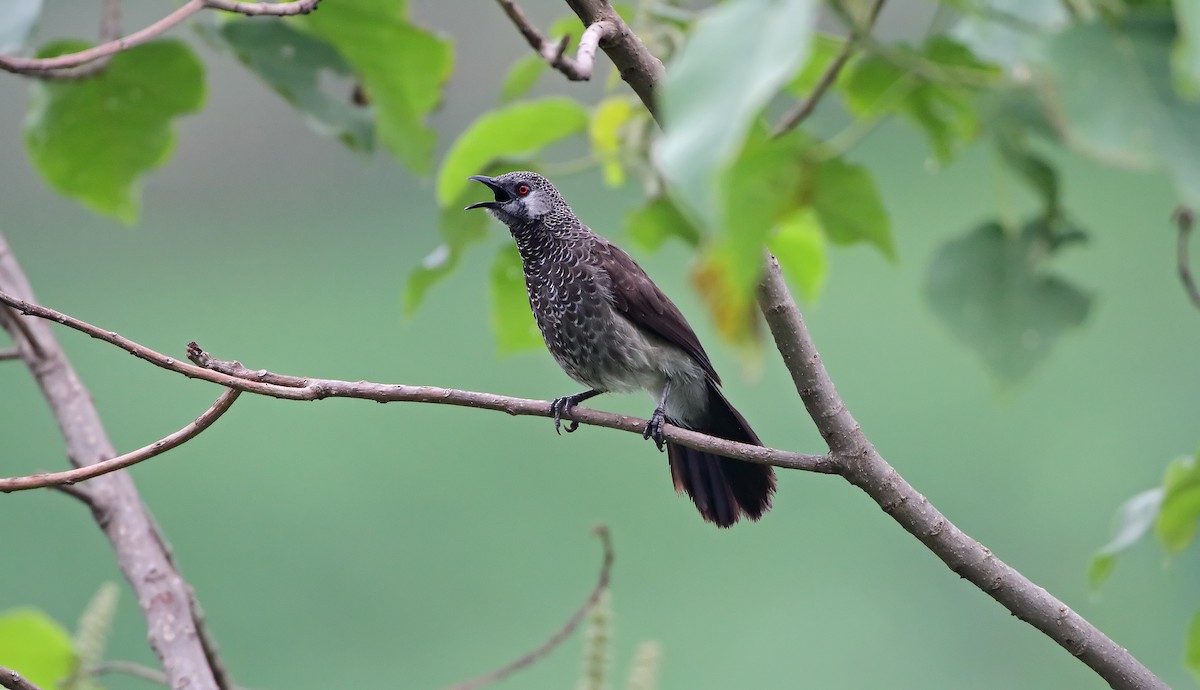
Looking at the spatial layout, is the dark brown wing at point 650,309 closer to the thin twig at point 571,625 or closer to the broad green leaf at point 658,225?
the broad green leaf at point 658,225

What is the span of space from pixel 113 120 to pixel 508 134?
1.81 feet

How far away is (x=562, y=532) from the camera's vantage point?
4.29 m

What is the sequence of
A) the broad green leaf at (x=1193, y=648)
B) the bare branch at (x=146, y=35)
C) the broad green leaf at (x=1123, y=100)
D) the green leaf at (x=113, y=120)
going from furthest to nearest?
the green leaf at (x=113, y=120), the broad green leaf at (x=1193, y=648), the bare branch at (x=146, y=35), the broad green leaf at (x=1123, y=100)

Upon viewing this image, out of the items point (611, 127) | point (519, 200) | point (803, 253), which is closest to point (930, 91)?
point (803, 253)

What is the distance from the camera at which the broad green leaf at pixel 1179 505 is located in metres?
1.09

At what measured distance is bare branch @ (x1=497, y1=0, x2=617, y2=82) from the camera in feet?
2.96

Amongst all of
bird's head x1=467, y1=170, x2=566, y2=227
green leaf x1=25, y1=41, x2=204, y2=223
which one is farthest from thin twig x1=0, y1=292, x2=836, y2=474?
bird's head x1=467, y1=170, x2=566, y2=227

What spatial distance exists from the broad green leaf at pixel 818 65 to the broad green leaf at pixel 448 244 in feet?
1.40

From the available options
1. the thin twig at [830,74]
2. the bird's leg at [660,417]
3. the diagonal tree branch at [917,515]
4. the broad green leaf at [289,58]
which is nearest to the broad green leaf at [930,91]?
the thin twig at [830,74]

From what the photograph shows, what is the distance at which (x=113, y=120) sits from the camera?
1.62 m

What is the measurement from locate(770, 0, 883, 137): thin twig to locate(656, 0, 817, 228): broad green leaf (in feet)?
1.47

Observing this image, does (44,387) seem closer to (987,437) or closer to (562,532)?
(562,532)

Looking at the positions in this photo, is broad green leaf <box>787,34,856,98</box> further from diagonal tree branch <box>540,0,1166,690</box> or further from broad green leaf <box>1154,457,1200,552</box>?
broad green leaf <box>1154,457,1200,552</box>

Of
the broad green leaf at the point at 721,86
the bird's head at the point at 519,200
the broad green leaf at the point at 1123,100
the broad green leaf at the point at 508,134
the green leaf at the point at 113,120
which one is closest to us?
the broad green leaf at the point at 721,86
